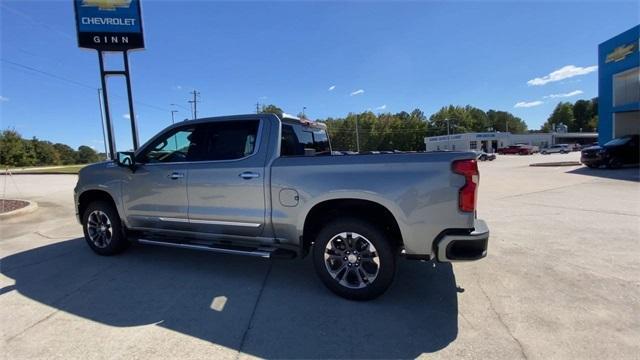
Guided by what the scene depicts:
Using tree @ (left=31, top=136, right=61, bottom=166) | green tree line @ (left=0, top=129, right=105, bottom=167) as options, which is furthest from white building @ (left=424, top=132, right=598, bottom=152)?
tree @ (left=31, top=136, right=61, bottom=166)

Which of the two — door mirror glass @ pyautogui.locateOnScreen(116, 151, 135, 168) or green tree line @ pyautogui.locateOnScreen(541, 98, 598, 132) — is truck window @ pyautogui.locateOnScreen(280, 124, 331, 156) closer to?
door mirror glass @ pyautogui.locateOnScreen(116, 151, 135, 168)

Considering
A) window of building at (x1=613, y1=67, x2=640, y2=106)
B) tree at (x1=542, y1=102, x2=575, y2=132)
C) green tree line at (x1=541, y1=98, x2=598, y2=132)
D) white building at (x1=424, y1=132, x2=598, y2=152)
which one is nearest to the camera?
window of building at (x1=613, y1=67, x2=640, y2=106)

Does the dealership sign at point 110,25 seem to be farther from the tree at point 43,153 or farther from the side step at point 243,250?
the tree at point 43,153

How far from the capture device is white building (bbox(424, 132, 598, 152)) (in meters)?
68.6

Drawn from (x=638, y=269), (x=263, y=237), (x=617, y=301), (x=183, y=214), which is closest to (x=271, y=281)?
(x=263, y=237)

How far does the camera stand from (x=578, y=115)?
391 ft

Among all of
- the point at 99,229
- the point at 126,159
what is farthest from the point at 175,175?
the point at 99,229

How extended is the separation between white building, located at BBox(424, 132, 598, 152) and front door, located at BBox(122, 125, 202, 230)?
5835 centimetres

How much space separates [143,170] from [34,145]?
315 ft

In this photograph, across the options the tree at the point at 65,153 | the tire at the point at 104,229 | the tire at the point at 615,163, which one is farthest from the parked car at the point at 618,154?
the tree at the point at 65,153

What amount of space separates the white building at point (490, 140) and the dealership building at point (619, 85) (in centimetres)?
3271

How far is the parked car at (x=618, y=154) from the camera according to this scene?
A: 17.2 meters

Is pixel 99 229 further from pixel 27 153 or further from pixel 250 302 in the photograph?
pixel 27 153

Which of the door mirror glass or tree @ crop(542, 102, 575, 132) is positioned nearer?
the door mirror glass
